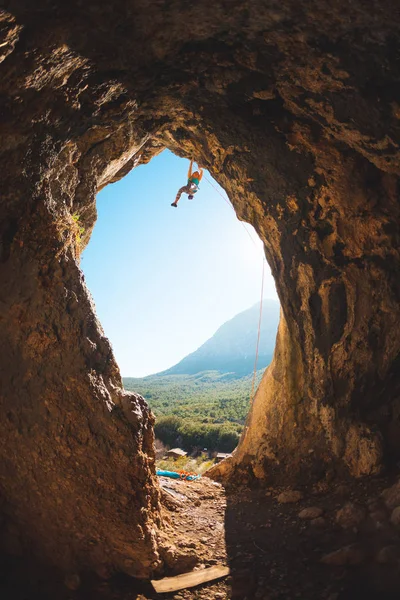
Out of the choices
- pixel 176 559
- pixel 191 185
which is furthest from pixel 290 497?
pixel 191 185

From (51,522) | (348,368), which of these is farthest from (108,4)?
(348,368)

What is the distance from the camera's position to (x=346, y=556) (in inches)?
164

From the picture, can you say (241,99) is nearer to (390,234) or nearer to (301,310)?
(390,234)

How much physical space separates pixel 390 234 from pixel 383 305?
1.21 m

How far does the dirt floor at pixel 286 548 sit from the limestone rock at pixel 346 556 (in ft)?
0.03

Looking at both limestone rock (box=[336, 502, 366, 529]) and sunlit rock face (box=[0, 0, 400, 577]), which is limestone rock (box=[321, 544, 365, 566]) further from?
sunlit rock face (box=[0, 0, 400, 577])

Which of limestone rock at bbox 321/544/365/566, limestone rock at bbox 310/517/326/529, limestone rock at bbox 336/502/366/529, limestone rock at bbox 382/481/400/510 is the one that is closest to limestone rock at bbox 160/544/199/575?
limestone rock at bbox 321/544/365/566

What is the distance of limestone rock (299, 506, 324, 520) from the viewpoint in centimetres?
535

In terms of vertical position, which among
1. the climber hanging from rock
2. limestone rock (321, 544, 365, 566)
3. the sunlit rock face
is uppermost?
the climber hanging from rock

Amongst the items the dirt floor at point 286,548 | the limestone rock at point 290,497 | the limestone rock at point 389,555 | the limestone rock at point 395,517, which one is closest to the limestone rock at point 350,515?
the dirt floor at point 286,548

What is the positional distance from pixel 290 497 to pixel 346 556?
207cm

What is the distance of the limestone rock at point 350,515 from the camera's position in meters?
4.77

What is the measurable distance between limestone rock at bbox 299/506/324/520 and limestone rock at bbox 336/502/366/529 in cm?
36

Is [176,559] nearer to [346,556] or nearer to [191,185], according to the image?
[346,556]
